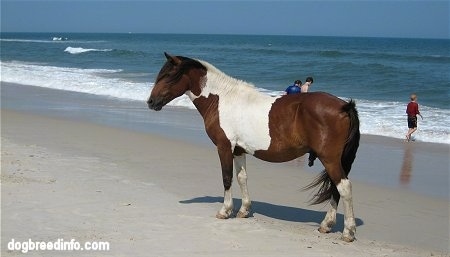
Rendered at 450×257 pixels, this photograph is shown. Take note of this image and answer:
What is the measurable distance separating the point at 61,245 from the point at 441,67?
125 feet

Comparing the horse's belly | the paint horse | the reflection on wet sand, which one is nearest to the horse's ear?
the paint horse

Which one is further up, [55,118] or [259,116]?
[259,116]

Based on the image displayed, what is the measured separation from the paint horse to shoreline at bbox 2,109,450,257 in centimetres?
41

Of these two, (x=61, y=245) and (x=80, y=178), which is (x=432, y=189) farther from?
(x=61, y=245)

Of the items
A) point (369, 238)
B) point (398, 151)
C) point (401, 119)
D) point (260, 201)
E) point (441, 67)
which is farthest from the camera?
point (441, 67)

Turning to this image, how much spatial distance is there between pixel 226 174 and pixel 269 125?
80 cm

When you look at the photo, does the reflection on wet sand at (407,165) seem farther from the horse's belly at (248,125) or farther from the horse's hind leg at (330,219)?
the horse's belly at (248,125)

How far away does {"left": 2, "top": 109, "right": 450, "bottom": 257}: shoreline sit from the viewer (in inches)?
234

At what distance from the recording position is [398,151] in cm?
1212

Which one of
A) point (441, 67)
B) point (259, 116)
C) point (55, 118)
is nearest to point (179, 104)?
point (55, 118)

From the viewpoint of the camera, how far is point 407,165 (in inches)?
423

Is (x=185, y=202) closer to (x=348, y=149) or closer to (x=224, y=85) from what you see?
(x=224, y=85)

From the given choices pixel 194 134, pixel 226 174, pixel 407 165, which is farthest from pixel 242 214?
pixel 194 134

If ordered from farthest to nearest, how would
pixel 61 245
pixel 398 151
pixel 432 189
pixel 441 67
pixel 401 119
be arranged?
pixel 441 67, pixel 401 119, pixel 398 151, pixel 432 189, pixel 61 245
